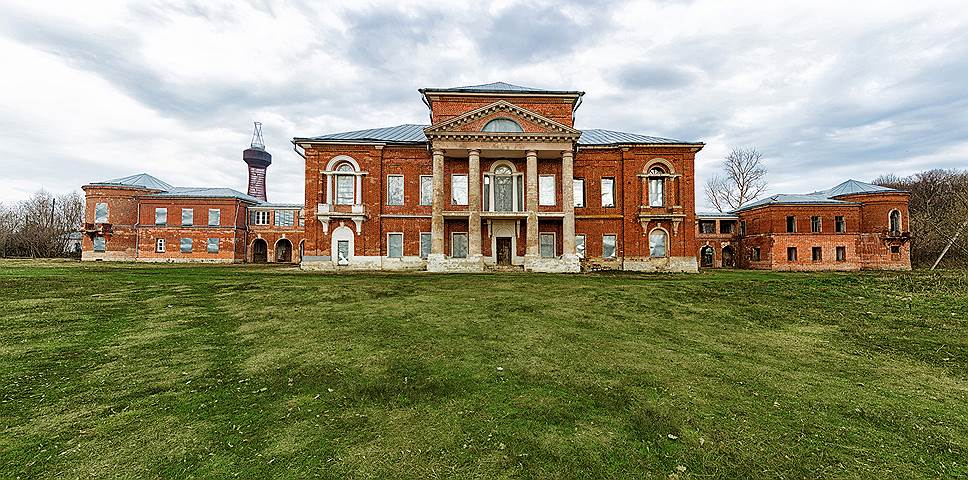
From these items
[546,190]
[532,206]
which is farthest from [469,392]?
[546,190]

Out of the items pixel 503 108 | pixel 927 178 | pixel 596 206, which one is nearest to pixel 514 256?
pixel 596 206

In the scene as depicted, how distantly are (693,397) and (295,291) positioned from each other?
514 inches

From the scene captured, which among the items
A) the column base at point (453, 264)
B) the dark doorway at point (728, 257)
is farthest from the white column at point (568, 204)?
the dark doorway at point (728, 257)

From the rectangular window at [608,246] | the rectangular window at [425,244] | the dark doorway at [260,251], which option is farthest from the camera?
the dark doorway at [260,251]

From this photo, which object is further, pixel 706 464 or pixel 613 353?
pixel 613 353

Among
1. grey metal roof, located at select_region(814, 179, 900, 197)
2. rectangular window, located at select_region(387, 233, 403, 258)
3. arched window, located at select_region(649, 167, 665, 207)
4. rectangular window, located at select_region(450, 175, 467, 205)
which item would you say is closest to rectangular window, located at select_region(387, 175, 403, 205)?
rectangular window, located at select_region(387, 233, 403, 258)

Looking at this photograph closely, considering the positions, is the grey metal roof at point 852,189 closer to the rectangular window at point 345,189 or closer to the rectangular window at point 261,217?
the rectangular window at point 345,189

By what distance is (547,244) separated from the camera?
3072 cm

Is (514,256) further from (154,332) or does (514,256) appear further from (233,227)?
(233,227)

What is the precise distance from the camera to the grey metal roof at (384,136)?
29500 mm

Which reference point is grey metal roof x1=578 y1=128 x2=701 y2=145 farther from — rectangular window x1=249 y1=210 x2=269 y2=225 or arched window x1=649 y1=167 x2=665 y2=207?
rectangular window x1=249 y1=210 x2=269 y2=225

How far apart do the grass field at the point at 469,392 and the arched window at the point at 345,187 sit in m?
18.4

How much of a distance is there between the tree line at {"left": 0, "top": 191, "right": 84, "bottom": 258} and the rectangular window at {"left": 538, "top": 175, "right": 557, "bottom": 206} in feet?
215

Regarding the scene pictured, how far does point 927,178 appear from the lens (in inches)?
2233
